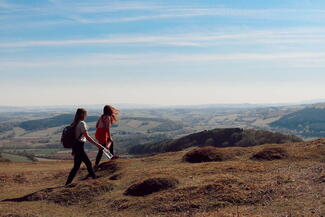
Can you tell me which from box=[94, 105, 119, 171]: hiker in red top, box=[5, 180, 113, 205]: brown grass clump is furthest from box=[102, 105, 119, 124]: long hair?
box=[5, 180, 113, 205]: brown grass clump

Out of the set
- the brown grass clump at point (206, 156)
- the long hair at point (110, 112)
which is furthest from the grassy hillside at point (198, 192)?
the long hair at point (110, 112)

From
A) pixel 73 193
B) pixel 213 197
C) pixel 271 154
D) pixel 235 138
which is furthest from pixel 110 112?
pixel 235 138

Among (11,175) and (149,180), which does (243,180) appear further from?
(11,175)

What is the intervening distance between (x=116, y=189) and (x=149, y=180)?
1.71 metres

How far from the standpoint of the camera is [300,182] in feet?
44.8

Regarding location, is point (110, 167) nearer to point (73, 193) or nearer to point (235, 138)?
point (73, 193)

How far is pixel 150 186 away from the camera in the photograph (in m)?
14.4

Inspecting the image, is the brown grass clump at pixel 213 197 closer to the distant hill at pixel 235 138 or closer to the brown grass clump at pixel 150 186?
the brown grass clump at pixel 150 186

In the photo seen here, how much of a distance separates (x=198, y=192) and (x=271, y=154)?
7.85m

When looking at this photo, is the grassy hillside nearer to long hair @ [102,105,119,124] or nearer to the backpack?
the backpack

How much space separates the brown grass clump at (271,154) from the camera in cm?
1892

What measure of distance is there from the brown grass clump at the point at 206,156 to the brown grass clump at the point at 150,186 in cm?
584

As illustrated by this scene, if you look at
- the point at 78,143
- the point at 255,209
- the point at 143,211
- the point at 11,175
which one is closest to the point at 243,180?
the point at 255,209

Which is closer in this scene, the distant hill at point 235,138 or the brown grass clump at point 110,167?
the brown grass clump at point 110,167
